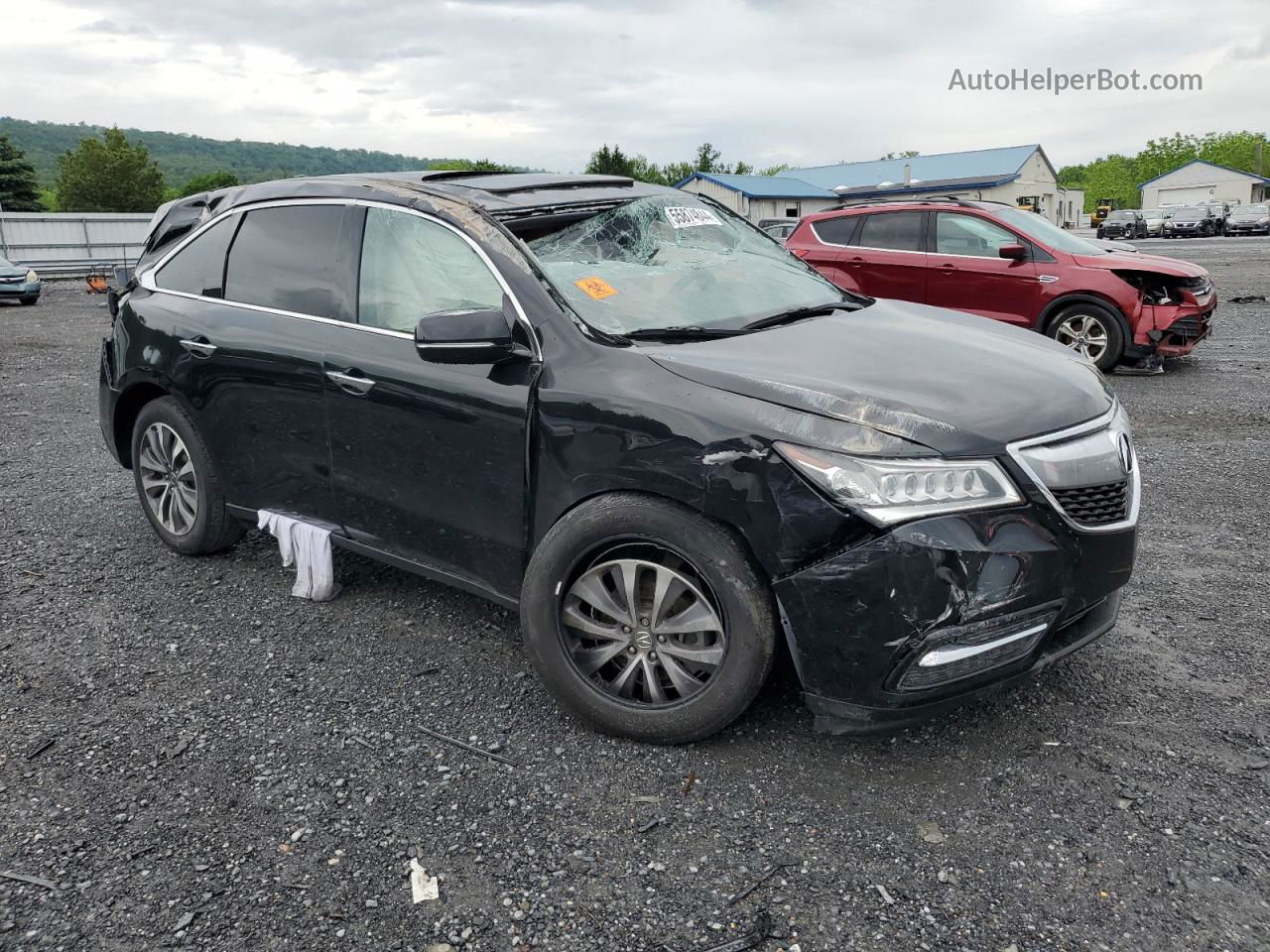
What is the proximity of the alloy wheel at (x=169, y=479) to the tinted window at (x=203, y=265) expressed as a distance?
65 centimetres

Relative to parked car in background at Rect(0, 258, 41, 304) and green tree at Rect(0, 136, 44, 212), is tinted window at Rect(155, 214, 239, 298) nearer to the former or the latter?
parked car in background at Rect(0, 258, 41, 304)

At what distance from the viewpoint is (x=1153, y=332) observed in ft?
30.5

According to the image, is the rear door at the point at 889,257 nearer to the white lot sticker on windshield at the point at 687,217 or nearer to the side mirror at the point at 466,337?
the white lot sticker on windshield at the point at 687,217

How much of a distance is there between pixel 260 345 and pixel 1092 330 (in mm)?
8046

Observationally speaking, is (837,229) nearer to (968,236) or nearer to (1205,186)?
(968,236)

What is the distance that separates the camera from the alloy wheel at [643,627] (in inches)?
112

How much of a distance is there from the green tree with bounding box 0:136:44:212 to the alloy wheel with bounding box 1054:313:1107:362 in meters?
73.4

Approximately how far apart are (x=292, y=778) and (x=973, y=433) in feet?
7.14

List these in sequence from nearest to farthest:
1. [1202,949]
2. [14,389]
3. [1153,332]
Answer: [1202,949]
[1153,332]
[14,389]

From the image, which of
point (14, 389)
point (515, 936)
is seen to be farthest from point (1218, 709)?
point (14, 389)

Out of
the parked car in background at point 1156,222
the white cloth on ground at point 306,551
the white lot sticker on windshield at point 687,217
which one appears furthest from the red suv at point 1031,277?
the parked car in background at point 1156,222

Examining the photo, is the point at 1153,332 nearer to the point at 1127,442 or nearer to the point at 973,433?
the point at 1127,442

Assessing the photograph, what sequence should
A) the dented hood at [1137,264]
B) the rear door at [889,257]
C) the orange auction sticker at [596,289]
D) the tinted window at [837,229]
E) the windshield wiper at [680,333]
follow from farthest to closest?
1. the tinted window at [837,229]
2. the rear door at [889,257]
3. the dented hood at [1137,264]
4. the orange auction sticker at [596,289]
5. the windshield wiper at [680,333]

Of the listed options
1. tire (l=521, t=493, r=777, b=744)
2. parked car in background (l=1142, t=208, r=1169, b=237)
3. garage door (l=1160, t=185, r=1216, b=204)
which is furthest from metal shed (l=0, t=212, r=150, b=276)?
garage door (l=1160, t=185, r=1216, b=204)
